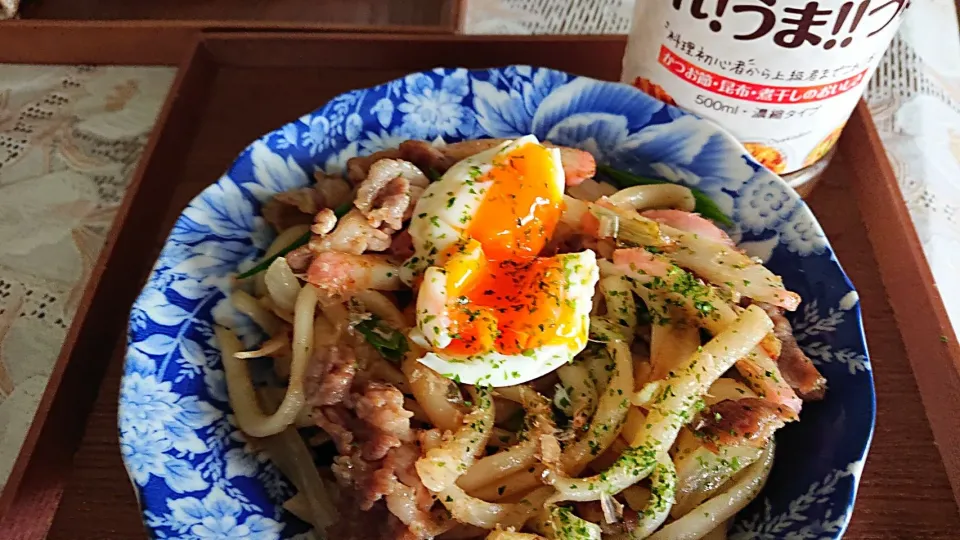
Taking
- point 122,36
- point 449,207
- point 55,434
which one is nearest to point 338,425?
point 449,207

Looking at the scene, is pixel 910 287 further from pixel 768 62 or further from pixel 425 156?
pixel 425 156

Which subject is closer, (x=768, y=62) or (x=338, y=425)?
(x=338, y=425)

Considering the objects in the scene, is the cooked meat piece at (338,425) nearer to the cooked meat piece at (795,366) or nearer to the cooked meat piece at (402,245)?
the cooked meat piece at (402,245)

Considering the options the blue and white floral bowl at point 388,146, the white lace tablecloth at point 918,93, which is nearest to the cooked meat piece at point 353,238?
the blue and white floral bowl at point 388,146

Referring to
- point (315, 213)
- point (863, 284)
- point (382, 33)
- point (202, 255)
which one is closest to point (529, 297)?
point (315, 213)

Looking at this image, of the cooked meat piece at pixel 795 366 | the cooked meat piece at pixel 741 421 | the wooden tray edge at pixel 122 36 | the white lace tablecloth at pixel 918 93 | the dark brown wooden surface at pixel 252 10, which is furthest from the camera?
the dark brown wooden surface at pixel 252 10
